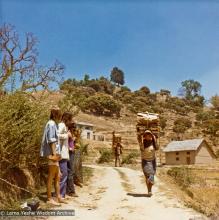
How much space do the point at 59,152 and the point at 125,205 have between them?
65.7 inches

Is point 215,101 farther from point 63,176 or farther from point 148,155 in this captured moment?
point 63,176

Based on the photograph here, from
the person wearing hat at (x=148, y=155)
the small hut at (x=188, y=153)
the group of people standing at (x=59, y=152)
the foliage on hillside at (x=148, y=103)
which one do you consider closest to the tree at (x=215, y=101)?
the foliage on hillside at (x=148, y=103)

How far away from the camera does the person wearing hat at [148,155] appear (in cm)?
872

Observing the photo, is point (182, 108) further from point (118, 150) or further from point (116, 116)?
point (118, 150)

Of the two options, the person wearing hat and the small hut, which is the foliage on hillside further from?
the person wearing hat

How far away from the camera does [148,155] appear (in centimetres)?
888

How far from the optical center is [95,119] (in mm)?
64000

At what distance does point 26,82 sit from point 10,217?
367cm

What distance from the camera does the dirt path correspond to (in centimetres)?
659

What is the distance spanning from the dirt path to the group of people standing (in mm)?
351

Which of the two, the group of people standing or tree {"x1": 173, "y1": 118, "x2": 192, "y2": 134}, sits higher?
tree {"x1": 173, "y1": 118, "x2": 192, "y2": 134}

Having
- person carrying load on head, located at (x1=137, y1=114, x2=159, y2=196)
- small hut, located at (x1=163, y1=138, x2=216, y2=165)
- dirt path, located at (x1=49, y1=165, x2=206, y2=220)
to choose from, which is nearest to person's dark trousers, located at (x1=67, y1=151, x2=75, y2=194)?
dirt path, located at (x1=49, y1=165, x2=206, y2=220)

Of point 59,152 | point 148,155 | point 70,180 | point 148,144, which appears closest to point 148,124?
point 148,144

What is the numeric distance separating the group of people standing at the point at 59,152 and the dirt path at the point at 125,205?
351 millimetres
